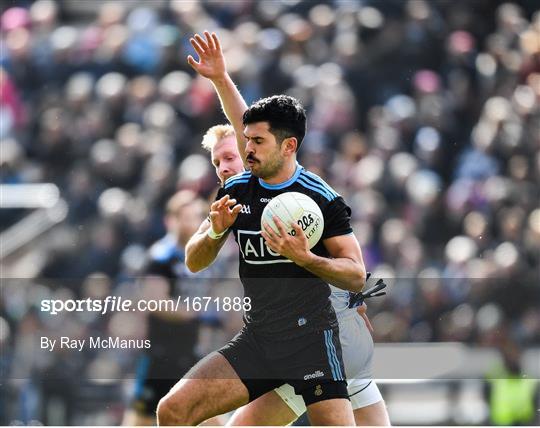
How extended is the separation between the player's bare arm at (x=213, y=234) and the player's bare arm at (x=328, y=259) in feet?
0.66

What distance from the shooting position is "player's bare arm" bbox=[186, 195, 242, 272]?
5188 millimetres

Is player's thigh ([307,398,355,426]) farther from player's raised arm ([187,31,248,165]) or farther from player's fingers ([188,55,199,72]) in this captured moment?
player's fingers ([188,55,199,72])

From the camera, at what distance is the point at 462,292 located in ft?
26.7

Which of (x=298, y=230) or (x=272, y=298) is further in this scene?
(x=272, y=298)

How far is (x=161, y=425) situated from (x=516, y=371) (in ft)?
11.0

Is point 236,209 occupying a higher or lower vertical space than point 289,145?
lower

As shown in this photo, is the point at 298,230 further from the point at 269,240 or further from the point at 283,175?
the point at 283,175

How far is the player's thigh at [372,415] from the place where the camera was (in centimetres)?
595

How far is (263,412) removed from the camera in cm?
561

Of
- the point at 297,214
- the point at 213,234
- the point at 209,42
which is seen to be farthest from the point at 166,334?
the point at 297,214

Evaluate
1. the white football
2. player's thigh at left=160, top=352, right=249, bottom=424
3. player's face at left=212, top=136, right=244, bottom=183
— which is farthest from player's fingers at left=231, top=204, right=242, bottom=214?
player's face at left=212, top=136, right=244, bottom=183

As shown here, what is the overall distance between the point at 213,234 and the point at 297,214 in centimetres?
41

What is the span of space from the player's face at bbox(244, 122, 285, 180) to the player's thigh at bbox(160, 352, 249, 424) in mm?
897

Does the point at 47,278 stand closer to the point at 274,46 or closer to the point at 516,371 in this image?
the point at 274,46
